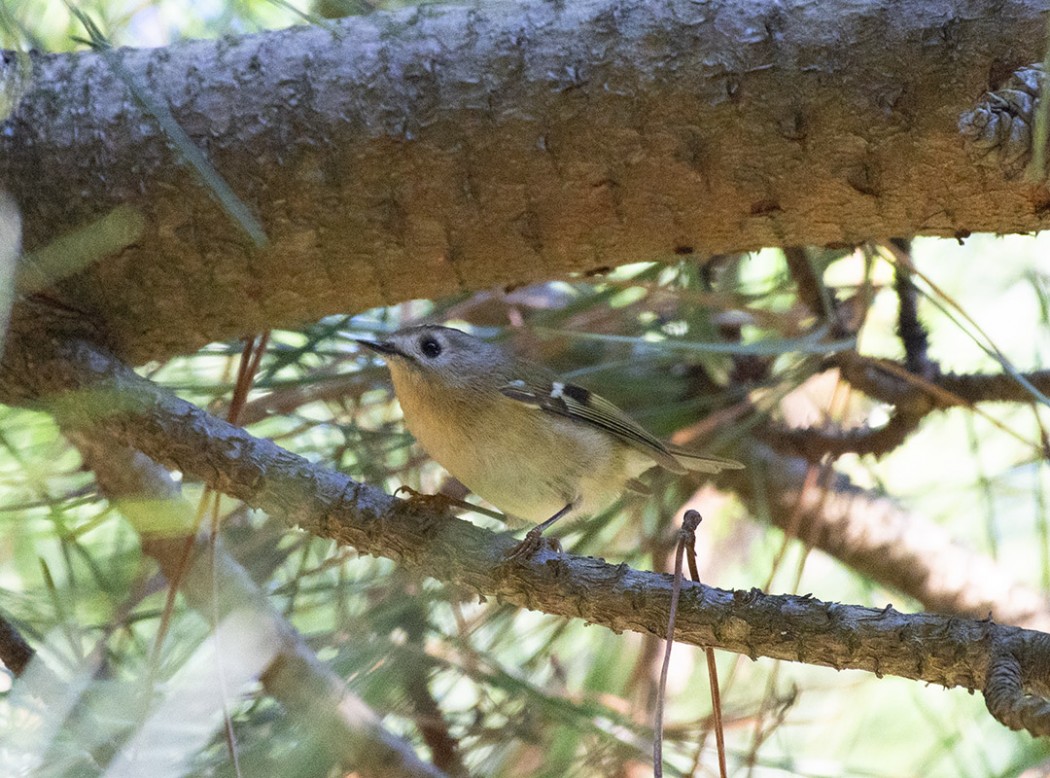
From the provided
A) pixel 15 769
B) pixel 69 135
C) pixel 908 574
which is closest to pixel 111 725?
pixel 15 769

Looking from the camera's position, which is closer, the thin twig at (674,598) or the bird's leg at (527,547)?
the thin twig at (674,598)

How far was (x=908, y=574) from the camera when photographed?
4.81ft

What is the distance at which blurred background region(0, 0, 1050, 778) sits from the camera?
1032mm

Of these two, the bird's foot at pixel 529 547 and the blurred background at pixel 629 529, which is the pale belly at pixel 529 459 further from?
the bird's foot at pixel 529 547

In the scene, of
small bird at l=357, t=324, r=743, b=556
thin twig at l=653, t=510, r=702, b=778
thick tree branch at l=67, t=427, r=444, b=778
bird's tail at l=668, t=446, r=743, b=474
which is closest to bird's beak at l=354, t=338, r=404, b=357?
small bird at l=357, t=324, r=743, b=556

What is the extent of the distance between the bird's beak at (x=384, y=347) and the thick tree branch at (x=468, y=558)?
0.95 feet

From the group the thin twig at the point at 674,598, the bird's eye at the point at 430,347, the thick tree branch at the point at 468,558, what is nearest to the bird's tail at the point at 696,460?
the bird's eye at the point at 430,347

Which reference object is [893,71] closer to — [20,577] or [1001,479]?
[1001,479]

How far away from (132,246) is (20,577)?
43cm

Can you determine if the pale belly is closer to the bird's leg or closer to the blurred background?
the blurred background

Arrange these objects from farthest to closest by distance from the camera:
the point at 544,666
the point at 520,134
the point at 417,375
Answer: the point at 544,666 → the point at 417,375 → the point at 520,134

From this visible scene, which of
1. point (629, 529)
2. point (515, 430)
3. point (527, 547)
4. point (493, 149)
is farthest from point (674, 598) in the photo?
point (629, 529)

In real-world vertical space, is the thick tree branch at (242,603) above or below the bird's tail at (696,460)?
below

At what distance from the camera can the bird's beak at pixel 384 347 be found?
47.4 inches
